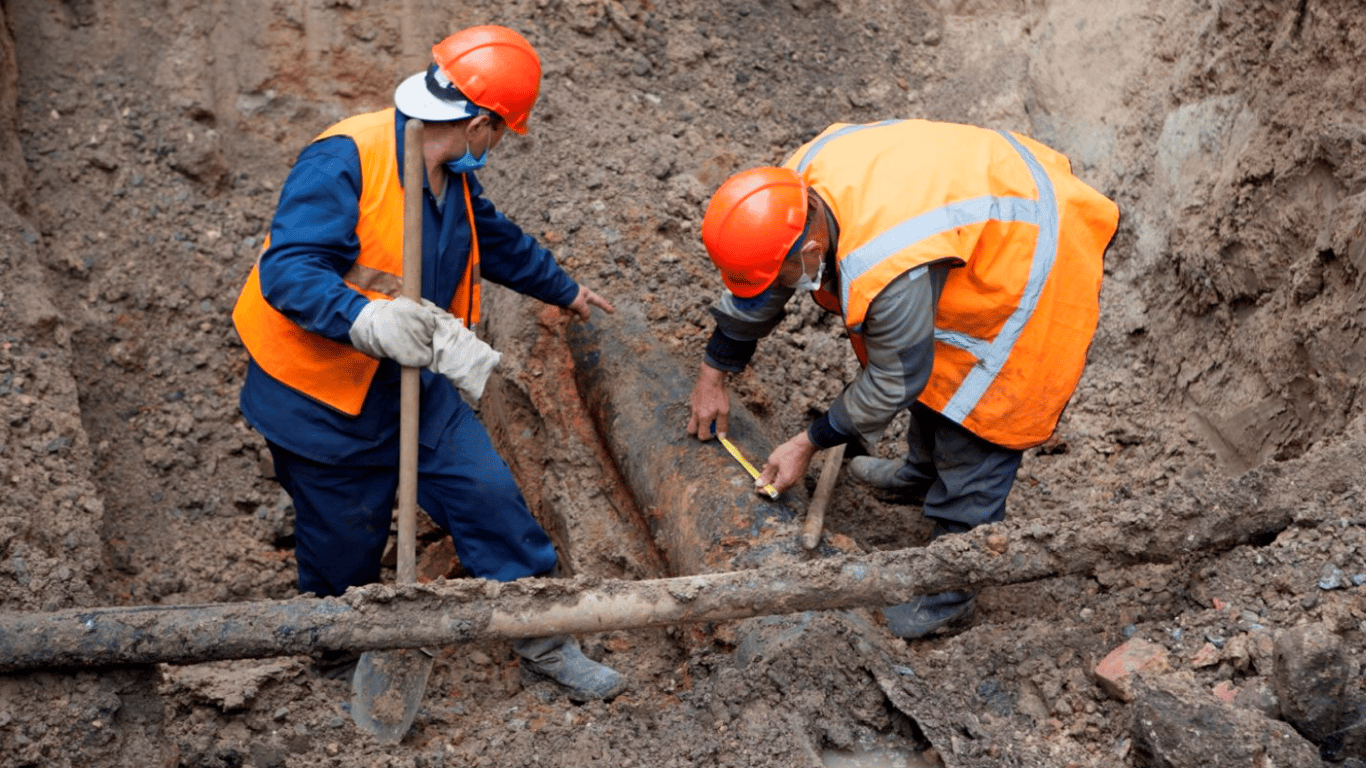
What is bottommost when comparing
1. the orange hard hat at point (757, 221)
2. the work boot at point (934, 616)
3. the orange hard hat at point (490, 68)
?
the work boot at point (934, 616)

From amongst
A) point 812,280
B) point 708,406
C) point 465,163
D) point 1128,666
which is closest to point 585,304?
point 708,406

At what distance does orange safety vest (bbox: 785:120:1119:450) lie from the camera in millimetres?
3123

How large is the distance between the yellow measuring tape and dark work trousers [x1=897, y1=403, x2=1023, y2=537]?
55 centimetres

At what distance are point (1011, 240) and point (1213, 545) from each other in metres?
0.97

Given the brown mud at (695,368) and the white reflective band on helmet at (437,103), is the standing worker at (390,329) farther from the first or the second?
the brown mud at (695,368)

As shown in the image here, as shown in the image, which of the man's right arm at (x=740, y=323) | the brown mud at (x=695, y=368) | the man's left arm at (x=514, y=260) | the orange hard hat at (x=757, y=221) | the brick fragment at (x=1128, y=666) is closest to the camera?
the brick fragment at (x=1128, y=666)

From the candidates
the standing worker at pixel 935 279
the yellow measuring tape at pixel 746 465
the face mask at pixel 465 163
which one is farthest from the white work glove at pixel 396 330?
the yellow measuring tape at pixel 746 465

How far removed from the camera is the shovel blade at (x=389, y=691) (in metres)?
3.31

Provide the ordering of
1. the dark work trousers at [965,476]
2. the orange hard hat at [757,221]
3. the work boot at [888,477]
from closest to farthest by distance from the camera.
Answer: the orange hard hat at [757,221] < the dark work trousers at [965,476] < the work boot at [888,477]

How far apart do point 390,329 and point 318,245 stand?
33 centimetres

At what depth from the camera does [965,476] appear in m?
3.72

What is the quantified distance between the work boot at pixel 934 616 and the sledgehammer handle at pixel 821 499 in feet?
1.30

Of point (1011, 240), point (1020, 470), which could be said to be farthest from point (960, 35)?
point (1011, 240)

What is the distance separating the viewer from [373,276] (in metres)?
3.34
